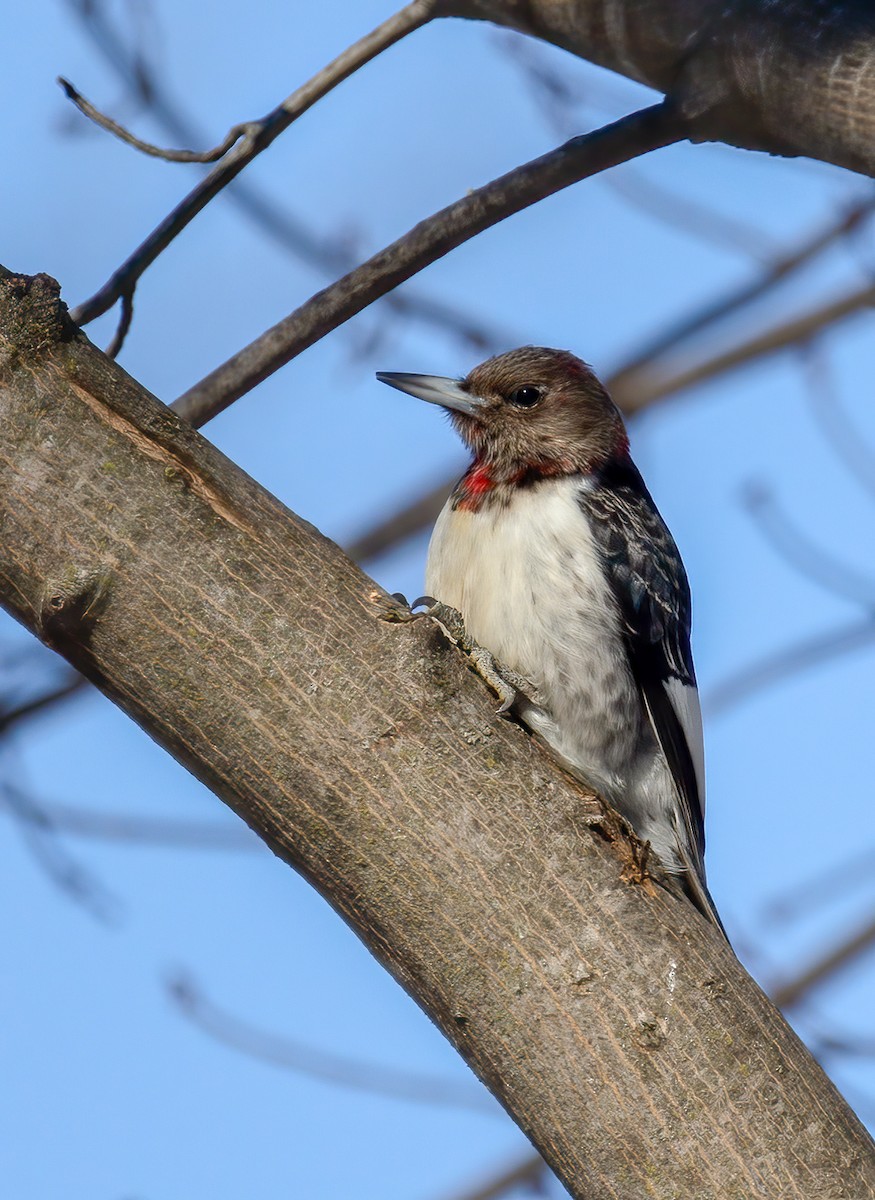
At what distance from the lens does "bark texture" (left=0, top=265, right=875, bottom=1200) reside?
8.30 feet

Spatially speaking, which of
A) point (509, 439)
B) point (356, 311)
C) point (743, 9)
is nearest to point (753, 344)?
point (509, 439)

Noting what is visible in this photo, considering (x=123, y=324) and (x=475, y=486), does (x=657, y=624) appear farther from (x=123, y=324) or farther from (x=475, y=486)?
(x=123, y=324)

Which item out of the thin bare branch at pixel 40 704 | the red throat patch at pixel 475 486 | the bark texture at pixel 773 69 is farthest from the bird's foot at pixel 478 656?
the bark texture at pixel 773 69

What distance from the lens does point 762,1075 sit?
100 inches

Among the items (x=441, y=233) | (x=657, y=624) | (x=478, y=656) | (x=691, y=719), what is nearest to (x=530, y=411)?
(x=657, y=624)

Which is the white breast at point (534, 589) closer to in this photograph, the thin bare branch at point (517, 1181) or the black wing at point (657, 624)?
the black wing at point (657, 624)

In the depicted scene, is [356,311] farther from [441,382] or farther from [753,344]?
Result: [753,344]

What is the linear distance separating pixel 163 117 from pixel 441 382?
1.32 metres

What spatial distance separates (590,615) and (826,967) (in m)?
2.10

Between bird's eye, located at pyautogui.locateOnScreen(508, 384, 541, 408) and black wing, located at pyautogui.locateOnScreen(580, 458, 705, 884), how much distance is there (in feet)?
1.80

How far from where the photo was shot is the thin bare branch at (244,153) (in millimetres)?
3303

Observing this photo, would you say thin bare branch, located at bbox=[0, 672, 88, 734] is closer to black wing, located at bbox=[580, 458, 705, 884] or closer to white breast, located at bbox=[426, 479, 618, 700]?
white breast, located at bbox=[426, 479, 618, 700]

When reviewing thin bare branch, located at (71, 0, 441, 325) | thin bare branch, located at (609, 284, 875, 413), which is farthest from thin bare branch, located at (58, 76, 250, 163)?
thin bare branch, located at (609, 284, 875, 413)

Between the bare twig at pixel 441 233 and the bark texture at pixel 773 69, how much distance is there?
130 millimetres
